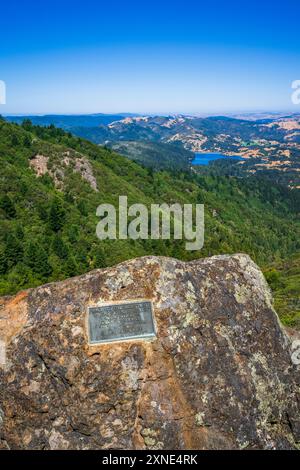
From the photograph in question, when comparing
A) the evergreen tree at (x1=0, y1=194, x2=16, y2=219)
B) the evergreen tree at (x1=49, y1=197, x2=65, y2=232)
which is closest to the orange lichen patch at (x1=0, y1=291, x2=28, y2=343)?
the evergreen tree at (x1=49, y1=197, x2=65, y2=232)

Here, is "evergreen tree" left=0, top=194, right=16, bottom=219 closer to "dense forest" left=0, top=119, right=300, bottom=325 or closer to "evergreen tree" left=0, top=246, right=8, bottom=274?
"dense forest" left=0, top=119, right=300, bottom=325

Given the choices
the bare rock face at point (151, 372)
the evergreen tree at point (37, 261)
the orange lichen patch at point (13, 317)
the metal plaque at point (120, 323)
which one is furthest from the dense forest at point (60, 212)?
the orange lichen patch at point (13, 317)

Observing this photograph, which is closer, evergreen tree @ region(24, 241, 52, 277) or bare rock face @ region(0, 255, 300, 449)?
bare rock face @ region(0, 255, 300, 449)

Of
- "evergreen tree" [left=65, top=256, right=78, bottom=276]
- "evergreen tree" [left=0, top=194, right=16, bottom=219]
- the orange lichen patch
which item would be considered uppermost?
the orange lichen patch

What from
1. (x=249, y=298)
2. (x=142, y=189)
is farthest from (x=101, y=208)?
(x=249, y=298)

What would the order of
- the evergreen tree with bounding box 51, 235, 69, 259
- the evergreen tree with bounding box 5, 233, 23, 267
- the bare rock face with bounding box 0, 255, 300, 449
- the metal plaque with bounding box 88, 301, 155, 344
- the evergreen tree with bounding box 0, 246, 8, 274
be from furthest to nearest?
the evergreen tree with bounding box 51, 235, 69, 259 < the evergreen tree with bounding box 5, 233, 23, 267 < the evergreen tree with bounding box 0, 246, 8, 274 < the metal plaque with bounding box 88, 301, 155, 344 < the bare rock face with bounding box 0, 255, 300, 449
